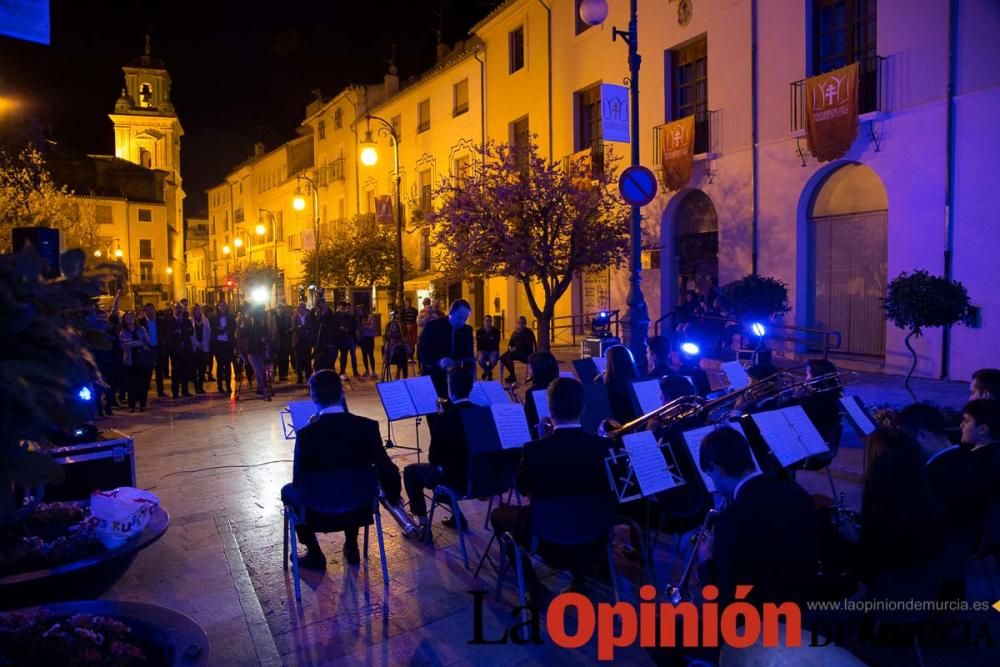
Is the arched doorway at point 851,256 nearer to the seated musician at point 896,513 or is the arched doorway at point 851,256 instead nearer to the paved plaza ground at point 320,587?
the paved plaza ground at point 320,587

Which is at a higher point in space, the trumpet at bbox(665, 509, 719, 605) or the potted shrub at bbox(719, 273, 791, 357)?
the potted shrub at bbox(719, 273, 791, 357)

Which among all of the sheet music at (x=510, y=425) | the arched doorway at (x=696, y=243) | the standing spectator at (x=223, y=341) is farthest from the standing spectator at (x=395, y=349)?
the sheet music at (x=510, y=425)

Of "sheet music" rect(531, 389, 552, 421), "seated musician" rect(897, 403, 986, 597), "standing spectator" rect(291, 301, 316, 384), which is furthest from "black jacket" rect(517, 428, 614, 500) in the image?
"standing spectator" rect(291, 301, 316, 384)

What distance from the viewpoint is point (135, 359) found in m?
12.6

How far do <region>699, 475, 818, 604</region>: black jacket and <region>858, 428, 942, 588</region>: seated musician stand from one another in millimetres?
607

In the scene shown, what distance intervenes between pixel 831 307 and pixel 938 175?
322cm

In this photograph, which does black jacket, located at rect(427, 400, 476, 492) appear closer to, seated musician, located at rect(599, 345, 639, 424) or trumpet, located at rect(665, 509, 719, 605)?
seated musician, located at rect(599, 345, 639, 424)

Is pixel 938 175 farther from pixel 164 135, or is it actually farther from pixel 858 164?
pixel 164 135

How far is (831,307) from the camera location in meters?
14.6

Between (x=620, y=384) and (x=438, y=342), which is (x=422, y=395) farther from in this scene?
(x=438, y=342)

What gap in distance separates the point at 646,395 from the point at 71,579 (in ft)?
14.6

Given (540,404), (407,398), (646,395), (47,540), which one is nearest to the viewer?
(47,540)

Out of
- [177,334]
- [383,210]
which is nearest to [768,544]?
[177,334]

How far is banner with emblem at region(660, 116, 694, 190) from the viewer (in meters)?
16.8
